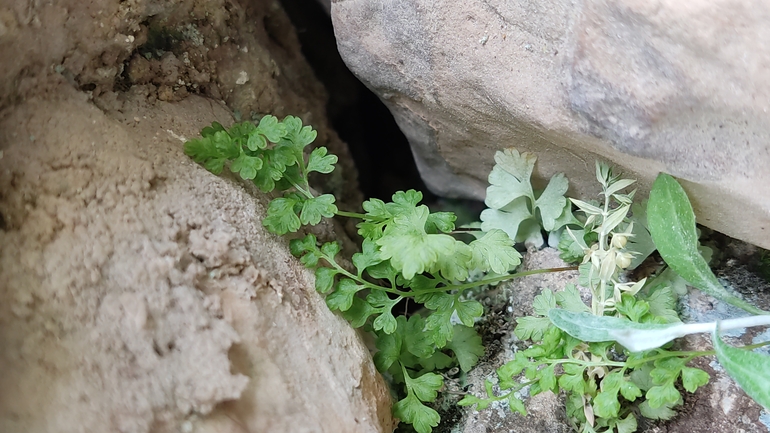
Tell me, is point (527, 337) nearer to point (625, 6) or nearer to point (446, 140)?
point (446, 140)

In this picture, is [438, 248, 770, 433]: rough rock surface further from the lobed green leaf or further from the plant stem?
the lobed green leaf

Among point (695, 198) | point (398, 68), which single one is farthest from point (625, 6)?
point (398, 68)

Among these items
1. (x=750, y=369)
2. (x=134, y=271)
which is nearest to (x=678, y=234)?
(x=750, y=369)

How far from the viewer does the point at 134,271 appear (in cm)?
107

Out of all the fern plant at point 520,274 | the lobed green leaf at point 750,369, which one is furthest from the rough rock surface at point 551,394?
the lobed green leaf at point 750,369

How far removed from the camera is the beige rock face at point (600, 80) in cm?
96

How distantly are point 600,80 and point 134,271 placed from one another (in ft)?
3.11

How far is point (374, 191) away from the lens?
218 cm

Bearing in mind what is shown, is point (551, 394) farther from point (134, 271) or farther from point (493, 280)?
point (134, 271)

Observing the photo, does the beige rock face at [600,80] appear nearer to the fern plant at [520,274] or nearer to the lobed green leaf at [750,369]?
the fern plant at [520,274]

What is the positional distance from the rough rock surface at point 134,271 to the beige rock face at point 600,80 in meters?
0.52

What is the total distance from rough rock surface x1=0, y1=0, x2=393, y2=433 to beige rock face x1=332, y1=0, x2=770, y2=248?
52 centimetres

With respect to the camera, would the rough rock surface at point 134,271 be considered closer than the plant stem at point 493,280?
Yes

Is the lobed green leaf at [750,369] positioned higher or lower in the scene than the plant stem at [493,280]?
higher
